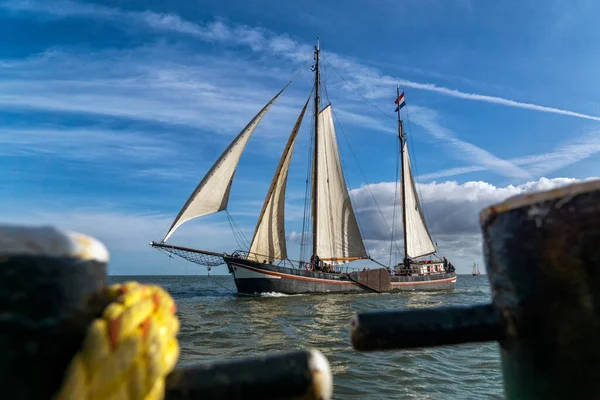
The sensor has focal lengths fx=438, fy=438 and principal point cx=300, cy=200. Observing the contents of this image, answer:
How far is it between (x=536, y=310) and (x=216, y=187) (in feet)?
94.4

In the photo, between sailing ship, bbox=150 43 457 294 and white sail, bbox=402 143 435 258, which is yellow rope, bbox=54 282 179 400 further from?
white sail, bbox=402 143 435 258

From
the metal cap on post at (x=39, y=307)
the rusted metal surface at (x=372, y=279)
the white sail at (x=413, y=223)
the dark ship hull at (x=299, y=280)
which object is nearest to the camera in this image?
the metal cap on post at (x=39, y=307)

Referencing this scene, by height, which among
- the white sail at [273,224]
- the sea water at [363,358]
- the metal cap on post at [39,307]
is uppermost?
the white sail at [273,224]

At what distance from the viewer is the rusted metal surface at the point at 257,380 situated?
2.80ft

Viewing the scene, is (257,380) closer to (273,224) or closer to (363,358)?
(363,358)

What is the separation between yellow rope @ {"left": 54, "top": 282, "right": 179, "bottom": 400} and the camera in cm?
78

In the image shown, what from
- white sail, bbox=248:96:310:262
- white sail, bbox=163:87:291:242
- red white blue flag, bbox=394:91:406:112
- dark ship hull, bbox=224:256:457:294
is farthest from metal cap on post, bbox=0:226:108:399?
red white blue flag, bbox=394:91:406:112

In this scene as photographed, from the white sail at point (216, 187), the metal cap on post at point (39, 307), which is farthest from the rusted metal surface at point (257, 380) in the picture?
the white sail at point (216, 187)

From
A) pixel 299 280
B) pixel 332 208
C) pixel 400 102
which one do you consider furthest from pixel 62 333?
pixel 400 102

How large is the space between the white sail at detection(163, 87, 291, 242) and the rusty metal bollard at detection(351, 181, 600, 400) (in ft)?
90.3

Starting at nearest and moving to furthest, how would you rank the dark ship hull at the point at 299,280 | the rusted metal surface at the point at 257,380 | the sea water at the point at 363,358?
1. the rusted metal surface at the point at 257,380
2. the sea water at the point at 363,358
3. the dark ship hull at the point at 299,280

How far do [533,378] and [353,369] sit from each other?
6650 mm

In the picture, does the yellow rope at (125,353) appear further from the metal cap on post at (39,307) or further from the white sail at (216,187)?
the white sail at (216,187)

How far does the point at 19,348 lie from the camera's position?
747 mm
